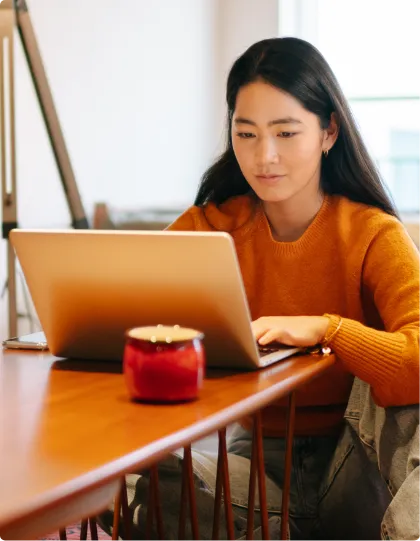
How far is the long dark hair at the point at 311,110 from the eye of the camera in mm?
1522

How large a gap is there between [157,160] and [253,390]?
2.58 meters

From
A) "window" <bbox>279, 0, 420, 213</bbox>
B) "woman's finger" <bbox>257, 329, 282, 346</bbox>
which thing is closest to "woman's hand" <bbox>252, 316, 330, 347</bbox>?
"woman's finger" <bbox>257, 329, 282, 346</bbox>

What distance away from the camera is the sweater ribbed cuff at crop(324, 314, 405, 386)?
125 cm

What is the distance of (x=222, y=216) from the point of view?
1.67 metres

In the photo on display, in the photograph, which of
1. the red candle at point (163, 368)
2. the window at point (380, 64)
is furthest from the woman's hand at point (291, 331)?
the window at point (380, 64)

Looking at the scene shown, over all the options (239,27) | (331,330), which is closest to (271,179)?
(331,330)

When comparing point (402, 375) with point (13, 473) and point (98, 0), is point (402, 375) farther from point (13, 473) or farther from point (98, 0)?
point (98, 0)

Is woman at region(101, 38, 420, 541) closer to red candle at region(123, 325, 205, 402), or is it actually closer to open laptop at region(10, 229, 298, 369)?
open laptop at region(10, 229, 298, 369)

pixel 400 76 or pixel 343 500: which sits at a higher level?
pixel 400 76

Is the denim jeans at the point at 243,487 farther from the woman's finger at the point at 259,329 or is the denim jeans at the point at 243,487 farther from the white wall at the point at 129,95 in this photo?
the white wall at the point at 129,95

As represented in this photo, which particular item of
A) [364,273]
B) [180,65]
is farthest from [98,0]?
[364,273]

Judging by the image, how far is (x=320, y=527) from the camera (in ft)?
5.00

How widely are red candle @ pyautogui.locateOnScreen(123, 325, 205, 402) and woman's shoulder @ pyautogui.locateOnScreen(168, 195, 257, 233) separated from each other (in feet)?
2.34

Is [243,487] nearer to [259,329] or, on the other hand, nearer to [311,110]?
[259,329]
